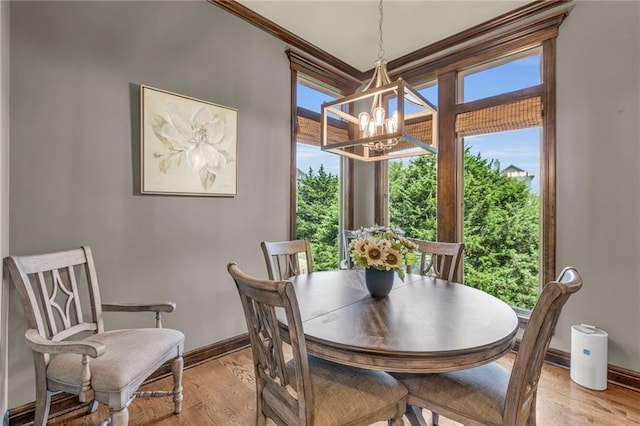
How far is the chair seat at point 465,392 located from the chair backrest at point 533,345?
0.23ft

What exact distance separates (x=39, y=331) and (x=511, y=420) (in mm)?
2174

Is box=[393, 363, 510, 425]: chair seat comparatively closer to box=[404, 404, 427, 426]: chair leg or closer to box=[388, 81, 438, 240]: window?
box=[404, 404, 427, 426]: chair leg

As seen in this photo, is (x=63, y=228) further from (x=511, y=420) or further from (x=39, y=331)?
(x=511, y=420)

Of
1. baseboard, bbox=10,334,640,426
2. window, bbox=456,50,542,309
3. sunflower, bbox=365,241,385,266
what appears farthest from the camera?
window, bbox=456,50,542,309

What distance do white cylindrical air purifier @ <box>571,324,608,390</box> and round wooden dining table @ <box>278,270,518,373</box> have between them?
115 cm

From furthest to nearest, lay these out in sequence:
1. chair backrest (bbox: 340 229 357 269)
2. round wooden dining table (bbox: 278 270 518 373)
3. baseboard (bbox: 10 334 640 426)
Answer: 1. chair backrest (bbox: 340 229 357 269)
2. baseboard (bbox: 10 334 640 426)
3. round wooden dining table (bbox: 278 270 518 373)

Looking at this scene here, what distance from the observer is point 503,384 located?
129 centimetres

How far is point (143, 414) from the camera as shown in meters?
1.84

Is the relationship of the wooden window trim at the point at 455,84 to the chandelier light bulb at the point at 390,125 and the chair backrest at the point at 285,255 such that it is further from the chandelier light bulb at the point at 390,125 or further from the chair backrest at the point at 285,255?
the chandelier light bulb at the point at 390,125

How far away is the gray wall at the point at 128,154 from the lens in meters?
1.74

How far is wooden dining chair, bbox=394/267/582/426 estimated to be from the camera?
1.02 meters

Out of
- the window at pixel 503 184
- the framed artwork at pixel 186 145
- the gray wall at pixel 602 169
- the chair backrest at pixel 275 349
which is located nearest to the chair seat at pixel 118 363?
the chair backrest at pixel 275 349

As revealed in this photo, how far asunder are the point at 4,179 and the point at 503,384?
104 inches

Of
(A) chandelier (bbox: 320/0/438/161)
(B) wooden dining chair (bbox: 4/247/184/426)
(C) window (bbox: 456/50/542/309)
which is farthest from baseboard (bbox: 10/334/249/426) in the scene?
(C) window (bbox: 456/50/542/309)
